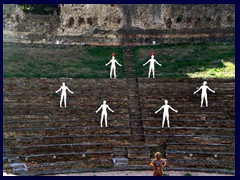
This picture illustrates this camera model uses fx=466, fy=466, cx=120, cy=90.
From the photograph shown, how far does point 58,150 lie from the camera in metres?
15.3

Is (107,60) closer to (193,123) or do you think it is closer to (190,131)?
(193,123)

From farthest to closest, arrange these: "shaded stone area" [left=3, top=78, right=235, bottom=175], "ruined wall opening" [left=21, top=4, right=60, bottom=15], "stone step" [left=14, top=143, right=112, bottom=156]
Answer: "ruined wall opening" [left=21, top=4, right=60, bottom=15] → "stone step" [left=14, top=143, right=112, bottom=156] → "shaded stone area" [left=3, top=78, right=235, bottom=175]

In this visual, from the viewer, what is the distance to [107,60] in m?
24.7

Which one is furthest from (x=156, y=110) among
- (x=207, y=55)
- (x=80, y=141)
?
(x=207, y=55)

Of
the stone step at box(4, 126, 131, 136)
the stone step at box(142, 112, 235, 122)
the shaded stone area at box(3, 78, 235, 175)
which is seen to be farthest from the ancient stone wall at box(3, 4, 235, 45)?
the stone step at box(4, 126, 131, 136)

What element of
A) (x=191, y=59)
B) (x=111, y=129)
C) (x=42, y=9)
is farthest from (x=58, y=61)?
(x=111, y=129)

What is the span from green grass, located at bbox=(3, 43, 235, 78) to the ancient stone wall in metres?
1.07

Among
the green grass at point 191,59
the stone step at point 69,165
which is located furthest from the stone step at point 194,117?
the green grass at point 191,59

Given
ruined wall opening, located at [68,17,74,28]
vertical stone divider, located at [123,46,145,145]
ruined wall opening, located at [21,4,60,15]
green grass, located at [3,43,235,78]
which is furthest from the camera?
ruined wall opening, located at [21,4,60,15]

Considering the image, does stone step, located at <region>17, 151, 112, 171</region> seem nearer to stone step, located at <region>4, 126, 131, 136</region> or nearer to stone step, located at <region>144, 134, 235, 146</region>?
stone step, located at <region>4, 126, 131, 136</region>

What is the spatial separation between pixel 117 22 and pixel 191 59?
19.7 feet

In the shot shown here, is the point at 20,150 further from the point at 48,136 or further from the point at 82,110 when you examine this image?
the point at 82,110

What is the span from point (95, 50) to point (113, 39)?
6.30 feet

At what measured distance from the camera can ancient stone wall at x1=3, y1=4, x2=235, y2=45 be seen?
27.7 meters
